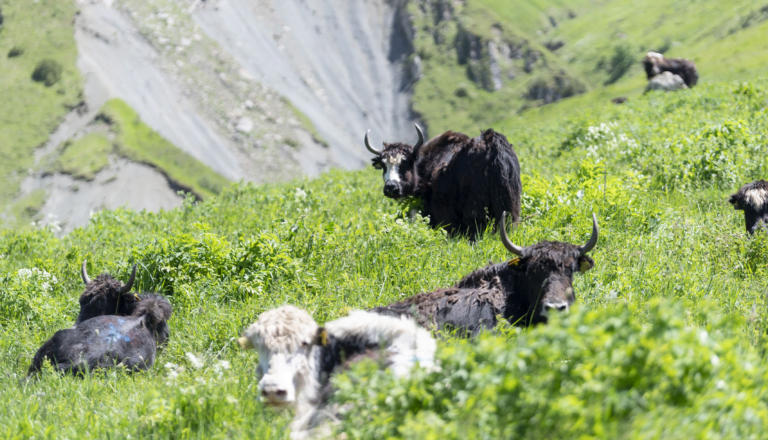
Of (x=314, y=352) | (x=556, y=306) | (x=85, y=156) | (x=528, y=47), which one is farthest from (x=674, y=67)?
(x=528, y=47)

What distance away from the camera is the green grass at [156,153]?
8288 centimetres

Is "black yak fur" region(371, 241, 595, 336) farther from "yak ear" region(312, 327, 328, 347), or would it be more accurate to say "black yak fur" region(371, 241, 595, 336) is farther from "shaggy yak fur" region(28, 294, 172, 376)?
"shaggy yak fur" region(28, 294, 172, 376)

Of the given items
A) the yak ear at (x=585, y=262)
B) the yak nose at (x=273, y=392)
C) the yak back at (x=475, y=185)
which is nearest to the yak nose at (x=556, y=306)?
the yak ear at (x=585, y=262)

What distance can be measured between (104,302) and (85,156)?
80.3 metres

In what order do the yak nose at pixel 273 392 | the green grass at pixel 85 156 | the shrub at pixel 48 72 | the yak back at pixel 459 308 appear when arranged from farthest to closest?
the shrub at pixel 48 72 → the green grass at pixel 85 156 → the yak back at pixel 459 308 → the yak nose at pixel 273 392

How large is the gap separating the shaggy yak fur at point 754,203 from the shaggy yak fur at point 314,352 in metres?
5.51

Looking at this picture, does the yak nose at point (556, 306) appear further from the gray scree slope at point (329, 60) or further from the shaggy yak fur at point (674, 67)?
the gray scree slope at point (329, 60)

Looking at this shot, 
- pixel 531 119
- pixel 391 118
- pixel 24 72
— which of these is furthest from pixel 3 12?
pixel 531 119

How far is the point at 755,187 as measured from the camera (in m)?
8.53

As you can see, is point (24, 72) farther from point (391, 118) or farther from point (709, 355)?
point (709, 355)

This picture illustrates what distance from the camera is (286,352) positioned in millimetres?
4535

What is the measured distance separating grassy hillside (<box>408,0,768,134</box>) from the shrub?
56.1m

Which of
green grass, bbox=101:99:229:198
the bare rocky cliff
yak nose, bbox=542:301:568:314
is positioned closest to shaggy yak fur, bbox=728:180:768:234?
yak nose, bbox=542:301:568:314

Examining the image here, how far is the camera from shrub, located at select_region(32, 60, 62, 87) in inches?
3563
